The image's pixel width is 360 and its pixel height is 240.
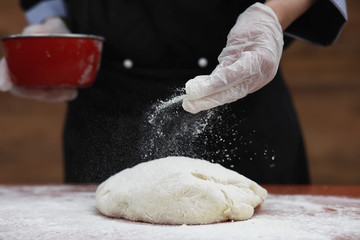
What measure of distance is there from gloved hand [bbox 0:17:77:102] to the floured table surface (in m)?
0.35

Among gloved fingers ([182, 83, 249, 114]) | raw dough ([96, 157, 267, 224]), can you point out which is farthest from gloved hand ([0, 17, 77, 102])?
gloved fingers ([182, 83, 249, 114])

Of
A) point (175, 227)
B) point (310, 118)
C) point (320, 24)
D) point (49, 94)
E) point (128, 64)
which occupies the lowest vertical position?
A: point (175, 227)

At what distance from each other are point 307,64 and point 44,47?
2.07 meters

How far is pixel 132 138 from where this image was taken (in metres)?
1.44

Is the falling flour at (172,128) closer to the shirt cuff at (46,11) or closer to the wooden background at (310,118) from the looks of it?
the shirt cuff at (46,11)

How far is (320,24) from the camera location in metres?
1.50

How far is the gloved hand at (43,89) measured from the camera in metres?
1.56

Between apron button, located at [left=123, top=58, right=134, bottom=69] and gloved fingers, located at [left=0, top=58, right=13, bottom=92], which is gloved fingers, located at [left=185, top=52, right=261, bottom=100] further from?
gloved fingers, located at [left=0, top=58, right=13, bottom=92]

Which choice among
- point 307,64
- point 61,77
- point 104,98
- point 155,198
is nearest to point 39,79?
point 61,77

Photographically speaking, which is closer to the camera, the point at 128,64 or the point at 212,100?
the point at 212,100

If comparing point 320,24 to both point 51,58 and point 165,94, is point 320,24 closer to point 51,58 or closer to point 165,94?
point 165,94

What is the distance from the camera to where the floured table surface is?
3.30 feet

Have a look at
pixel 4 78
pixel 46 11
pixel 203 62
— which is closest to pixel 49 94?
pixel 4 78

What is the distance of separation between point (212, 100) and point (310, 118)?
6.74ft
